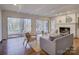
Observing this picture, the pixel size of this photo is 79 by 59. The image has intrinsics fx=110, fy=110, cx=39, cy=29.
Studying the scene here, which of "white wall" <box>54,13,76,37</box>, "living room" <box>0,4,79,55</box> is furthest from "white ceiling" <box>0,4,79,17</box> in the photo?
"white wall" <box>54,13,76,37</box>

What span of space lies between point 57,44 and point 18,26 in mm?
1118

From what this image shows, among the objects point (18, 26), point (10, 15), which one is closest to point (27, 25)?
point (18, 26)

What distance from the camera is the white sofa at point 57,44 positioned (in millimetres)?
2753

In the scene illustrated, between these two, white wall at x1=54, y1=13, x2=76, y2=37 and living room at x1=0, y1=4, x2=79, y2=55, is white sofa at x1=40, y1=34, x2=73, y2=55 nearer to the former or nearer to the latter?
living room at x1=0, y1=4, x2=79, y2=55

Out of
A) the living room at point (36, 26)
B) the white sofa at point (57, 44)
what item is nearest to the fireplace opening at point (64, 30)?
the living room at point (36, 26)

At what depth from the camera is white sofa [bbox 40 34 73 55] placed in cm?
275

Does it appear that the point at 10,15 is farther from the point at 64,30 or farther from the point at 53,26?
the point at 64,30

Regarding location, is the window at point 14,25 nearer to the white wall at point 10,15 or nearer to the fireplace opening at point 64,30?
the white wall at point 10,15

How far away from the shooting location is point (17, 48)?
2.81m
